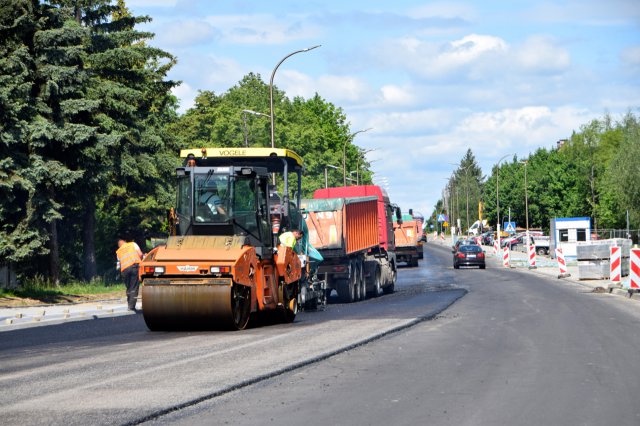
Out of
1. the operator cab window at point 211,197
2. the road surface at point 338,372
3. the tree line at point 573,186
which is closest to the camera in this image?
the road surface at point 338,372

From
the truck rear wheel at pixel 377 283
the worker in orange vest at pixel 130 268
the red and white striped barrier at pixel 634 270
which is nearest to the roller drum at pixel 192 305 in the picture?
the worker in orange vest at pixel 130 268

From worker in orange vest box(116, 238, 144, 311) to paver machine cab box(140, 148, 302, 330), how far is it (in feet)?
16.3

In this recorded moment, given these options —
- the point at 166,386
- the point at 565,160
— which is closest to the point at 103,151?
the point at 166,386

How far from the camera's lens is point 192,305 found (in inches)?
710

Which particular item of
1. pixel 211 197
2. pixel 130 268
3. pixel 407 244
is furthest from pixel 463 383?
pixel 407 244

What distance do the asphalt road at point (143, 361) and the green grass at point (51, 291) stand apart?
9.76 m

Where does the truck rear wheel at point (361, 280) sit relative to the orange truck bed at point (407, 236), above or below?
below

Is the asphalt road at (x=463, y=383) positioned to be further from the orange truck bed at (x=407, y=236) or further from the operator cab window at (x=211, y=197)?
the orange truck bed at (x=407, y=236)

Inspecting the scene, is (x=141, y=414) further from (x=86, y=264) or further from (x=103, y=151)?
(x=86, y=264)

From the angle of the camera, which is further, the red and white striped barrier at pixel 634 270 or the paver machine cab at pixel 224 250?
the red and white striped barrier at pixel 634 270

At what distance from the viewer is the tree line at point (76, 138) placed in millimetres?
33469

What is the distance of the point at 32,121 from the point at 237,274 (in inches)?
742

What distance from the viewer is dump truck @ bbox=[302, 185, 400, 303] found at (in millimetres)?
29531

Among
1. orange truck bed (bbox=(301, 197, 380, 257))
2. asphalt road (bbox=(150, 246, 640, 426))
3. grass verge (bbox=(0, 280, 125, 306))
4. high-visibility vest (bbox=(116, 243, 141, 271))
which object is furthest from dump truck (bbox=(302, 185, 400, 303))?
asphalt road (bbox=(150, 246, 640, 426))
